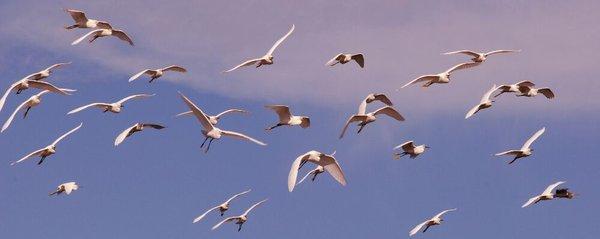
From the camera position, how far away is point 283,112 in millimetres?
71250

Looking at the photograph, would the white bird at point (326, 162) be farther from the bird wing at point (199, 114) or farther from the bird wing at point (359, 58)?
the bird wing at point (359, 58)

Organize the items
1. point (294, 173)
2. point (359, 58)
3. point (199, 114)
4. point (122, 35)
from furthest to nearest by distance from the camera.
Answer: point (122, 35), point (359, 58), point (199, 114), point (294, 173)

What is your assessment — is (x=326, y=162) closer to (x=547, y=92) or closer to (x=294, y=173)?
(x=294, y=173)

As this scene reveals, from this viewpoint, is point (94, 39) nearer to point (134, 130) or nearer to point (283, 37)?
point (134, 130)

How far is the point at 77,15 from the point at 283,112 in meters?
12.0

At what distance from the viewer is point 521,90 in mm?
77125

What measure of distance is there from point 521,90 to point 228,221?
20.9m

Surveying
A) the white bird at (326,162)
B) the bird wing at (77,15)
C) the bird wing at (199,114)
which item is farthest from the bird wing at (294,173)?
the bird wing at (77,15)

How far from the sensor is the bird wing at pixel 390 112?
245 ft

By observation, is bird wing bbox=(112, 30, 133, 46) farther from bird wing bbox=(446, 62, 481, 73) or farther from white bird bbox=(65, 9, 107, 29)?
bird wing bbox=(446, 62, 481, 73)

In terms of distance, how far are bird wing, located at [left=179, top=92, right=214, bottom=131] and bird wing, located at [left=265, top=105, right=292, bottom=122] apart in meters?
3.32

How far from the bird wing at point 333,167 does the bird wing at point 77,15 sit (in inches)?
639

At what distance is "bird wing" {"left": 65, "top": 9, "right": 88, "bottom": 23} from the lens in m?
73.5

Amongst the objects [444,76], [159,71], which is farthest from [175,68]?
[444,76]
